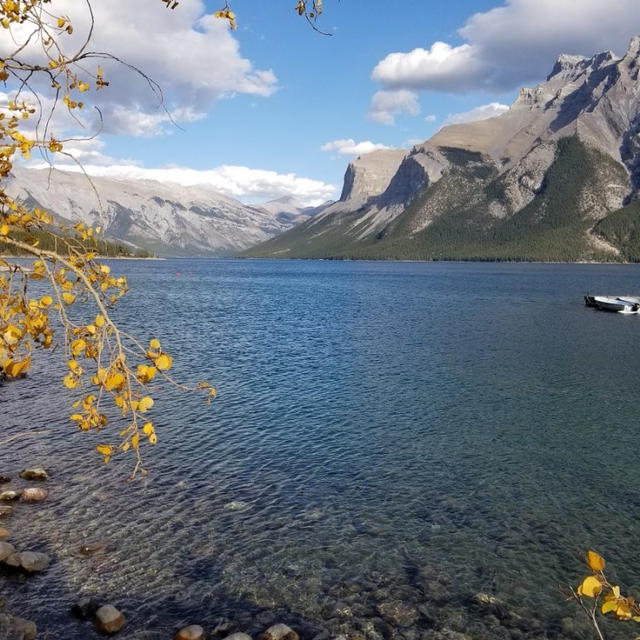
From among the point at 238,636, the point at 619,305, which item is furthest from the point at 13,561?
the point at 619,305

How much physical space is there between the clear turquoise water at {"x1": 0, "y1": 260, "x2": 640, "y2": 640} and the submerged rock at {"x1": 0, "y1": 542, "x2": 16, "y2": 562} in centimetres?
96

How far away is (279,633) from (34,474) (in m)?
15.2

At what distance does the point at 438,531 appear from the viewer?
21359 millimetres

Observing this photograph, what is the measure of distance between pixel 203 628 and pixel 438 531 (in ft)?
32.3

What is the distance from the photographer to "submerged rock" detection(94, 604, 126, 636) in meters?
15.4

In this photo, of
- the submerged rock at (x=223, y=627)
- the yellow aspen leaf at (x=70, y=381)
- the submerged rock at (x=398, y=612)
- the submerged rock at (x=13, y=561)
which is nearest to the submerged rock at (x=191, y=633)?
the submerged rock at (x=223, y=627)

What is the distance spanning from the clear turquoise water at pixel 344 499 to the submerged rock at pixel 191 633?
2.15ft

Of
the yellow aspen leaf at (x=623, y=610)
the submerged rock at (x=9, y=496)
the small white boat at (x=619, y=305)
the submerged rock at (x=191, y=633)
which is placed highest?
the yellow aspen leaf at (x=623, y=610)

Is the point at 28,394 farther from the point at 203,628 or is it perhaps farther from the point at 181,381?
the point at 203,628

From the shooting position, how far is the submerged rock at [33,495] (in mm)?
22656

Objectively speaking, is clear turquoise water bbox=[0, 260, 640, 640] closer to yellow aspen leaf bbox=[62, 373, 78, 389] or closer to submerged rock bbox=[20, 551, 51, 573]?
submerged rock bbox=[20, 551, 51, 573]

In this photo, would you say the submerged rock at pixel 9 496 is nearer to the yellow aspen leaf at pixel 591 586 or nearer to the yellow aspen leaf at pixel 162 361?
the yellow aspen leaf at pixel 162 361

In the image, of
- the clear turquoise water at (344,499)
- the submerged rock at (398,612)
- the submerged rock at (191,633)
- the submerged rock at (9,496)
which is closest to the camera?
the submerged rock at (191,633)

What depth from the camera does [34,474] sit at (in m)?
24.7
